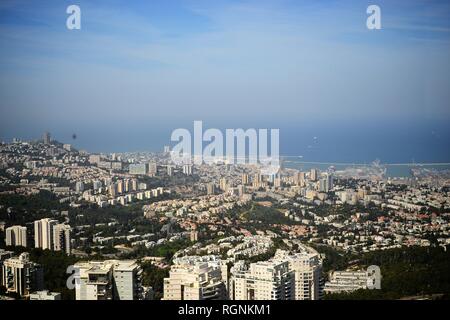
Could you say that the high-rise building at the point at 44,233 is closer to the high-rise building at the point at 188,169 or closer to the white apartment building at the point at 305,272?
the high-rise building at the point at 188,169

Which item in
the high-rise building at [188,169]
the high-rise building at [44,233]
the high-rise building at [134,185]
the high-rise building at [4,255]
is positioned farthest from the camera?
the high-rise building at [134,185]

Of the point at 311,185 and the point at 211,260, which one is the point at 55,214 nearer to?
the point at 211,260

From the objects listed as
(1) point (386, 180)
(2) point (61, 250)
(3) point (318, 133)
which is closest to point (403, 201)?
(1) point (386, 180)

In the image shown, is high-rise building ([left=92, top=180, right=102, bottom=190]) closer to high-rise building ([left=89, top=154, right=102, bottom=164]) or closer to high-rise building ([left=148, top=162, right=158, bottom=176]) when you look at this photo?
high-rise building ([left=89, top=154, right=102, bottom=164])

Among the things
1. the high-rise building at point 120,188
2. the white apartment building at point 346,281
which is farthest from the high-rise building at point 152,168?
the white apartment building at point 346,281

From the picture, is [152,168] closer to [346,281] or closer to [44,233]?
[44,233]
